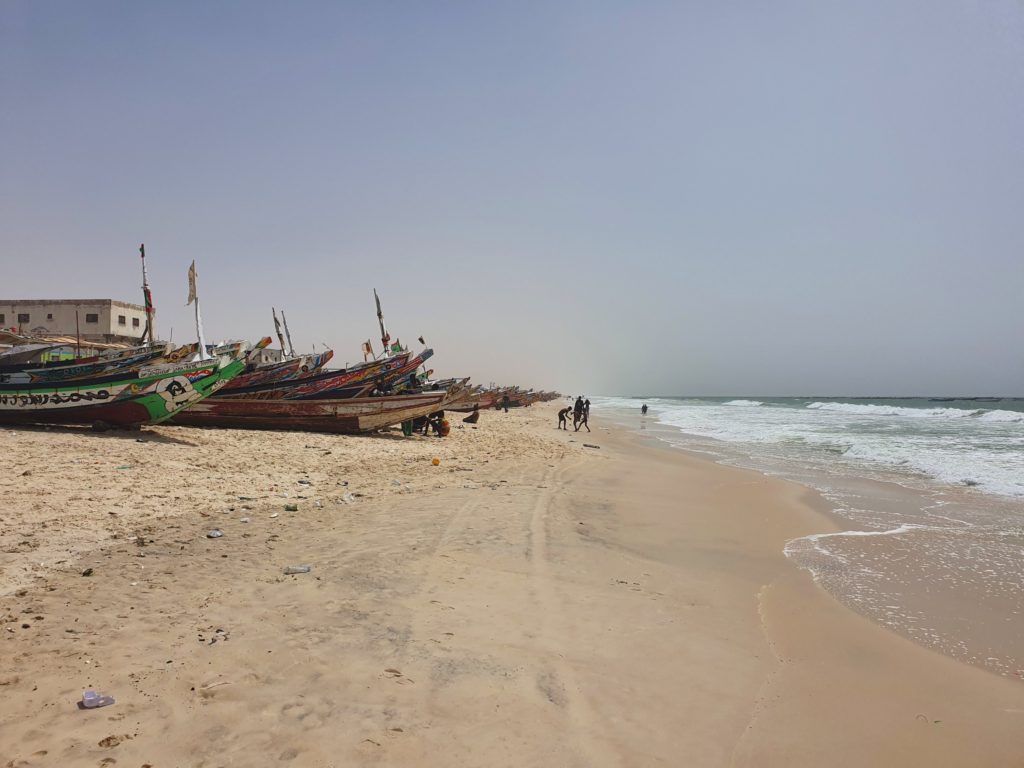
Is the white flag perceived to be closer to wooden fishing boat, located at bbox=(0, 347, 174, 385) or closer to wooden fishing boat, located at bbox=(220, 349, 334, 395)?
wooden fishing boat, located at bbox=(220, 349, 334, 395)

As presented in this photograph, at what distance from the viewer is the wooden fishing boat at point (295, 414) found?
18.3m

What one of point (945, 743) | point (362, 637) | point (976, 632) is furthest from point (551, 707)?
point (976, 632)

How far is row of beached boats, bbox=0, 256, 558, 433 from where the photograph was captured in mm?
14242

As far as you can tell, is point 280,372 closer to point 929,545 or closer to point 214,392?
point 214,392

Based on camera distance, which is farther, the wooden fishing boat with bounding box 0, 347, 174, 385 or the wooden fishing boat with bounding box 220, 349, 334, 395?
the wooden fishing boat with bounding box 220, 349, 334, 395

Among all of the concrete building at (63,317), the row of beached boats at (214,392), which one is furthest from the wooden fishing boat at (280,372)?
the concrete building at (63,317)

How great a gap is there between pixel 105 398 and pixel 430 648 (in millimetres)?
14235

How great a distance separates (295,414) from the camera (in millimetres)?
18703

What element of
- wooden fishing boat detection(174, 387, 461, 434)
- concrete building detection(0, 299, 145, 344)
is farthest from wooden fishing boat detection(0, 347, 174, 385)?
concrete building detection(0, 299, 145, 344)

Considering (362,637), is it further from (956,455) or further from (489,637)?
(956,455)

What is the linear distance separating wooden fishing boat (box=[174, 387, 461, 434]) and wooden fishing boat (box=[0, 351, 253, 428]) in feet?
11.6

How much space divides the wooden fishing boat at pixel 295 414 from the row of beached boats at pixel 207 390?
0.03 metres

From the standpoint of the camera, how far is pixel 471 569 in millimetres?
6176

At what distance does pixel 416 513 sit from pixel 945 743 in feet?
21.7
